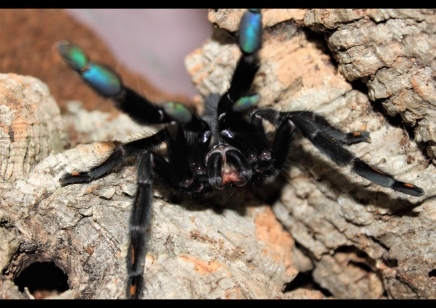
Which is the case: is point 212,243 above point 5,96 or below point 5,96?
below

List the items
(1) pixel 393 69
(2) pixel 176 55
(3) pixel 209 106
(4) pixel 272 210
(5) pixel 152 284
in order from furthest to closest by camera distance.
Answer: (2) pixel 176 55, (4) pixel 272 210, (3) pixel 209 106, (1) pixel 393 69, (5) pixel 152 284

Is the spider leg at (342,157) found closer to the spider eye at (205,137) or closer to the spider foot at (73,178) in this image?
the spider eye at (205,137)

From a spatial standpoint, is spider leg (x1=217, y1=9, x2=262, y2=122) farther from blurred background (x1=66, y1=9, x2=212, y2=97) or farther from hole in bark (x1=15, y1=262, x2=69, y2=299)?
blurred background (x1=66, y1=9, x2=212, y2=97)

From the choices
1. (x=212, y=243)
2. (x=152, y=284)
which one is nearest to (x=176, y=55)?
(x=212, y=243)

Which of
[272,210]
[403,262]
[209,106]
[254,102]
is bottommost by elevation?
[272,210]

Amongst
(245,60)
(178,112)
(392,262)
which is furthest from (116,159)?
(392,262)

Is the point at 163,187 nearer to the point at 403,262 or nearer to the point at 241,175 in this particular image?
the point at 241,175
